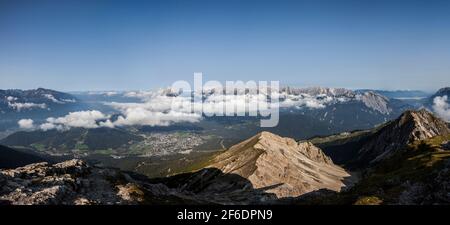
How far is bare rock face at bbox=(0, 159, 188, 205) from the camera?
330 ft

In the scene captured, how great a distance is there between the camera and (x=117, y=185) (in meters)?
138

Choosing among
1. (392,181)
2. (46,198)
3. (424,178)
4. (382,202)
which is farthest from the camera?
(392,181)

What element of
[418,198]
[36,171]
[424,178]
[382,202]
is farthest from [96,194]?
[424,178]

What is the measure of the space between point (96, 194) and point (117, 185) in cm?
1745

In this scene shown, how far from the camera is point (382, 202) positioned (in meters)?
110

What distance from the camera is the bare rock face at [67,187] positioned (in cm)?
10050

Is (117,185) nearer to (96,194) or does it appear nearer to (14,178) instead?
(96,194)

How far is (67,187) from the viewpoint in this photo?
115938 millimetres
